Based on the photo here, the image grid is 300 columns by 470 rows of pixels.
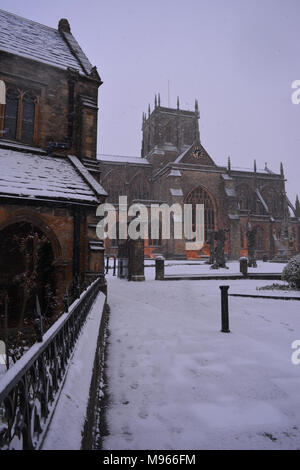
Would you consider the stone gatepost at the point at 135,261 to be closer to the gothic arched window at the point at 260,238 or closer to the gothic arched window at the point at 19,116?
the gothic arched window at the point at 19,116

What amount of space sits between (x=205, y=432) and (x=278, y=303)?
6.96 metres

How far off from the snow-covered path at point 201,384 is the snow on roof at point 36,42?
8.87 metres

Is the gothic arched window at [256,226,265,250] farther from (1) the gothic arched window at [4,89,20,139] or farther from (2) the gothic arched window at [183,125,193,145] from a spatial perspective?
(1) the gothic arched window at [4,89,20,139]

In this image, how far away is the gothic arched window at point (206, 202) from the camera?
35.8 m

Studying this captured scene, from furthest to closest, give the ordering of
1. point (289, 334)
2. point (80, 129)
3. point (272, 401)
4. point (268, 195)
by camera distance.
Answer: point (268, 195), point (80, 129), point (289, 334), point (272, 401)

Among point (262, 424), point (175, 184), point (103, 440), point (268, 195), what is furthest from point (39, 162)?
point (268, 195)

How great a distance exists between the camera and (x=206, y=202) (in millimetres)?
36250

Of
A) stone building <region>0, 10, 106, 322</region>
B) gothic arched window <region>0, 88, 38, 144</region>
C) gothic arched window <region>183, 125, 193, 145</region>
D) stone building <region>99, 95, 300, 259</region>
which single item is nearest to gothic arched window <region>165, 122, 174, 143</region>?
stone building <region>99, 95, 300, 259</region>

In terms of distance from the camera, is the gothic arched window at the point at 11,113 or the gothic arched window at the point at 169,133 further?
the gothic arched window at the point at 169,133

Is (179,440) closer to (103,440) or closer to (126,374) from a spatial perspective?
(103,440)

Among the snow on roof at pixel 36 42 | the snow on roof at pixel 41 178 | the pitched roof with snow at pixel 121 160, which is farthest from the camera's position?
the pitched roof with snow at pixel 121 160

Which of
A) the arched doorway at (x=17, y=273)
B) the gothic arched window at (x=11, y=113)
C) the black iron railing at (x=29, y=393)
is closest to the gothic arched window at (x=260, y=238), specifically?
the gothic arched window at (x=11, y=113)

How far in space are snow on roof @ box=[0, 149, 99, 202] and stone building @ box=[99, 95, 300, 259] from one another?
2400 centimetres

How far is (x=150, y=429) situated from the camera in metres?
2.48
